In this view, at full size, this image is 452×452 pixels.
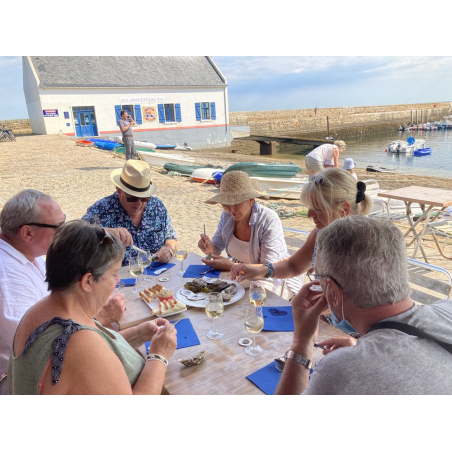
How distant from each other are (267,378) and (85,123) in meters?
27.9

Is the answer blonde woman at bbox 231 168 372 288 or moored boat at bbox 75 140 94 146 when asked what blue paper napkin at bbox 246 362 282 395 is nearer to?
blonde woman at bbox 231 168 372 288

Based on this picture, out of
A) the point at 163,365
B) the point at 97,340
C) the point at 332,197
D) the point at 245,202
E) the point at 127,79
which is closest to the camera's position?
the point at 97,340

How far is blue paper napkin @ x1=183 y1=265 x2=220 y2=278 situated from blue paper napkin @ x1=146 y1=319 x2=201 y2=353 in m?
0.73

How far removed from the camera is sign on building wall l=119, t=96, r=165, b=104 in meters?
25.8

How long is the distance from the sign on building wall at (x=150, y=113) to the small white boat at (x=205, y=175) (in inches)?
620

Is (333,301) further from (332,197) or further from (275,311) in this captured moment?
(332,197)

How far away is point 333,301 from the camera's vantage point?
52.2 inches

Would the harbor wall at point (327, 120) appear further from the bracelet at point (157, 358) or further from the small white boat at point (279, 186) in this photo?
the bracelet at point (157, 358)

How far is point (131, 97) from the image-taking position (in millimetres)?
25969

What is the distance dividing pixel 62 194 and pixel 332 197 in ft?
30.3

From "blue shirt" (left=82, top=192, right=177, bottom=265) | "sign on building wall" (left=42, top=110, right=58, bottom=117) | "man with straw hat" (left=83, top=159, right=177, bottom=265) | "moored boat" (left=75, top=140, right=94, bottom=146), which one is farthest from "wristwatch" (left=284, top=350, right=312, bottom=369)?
"sign on building wall" (left=42, top=110, right=58, bottom=117)

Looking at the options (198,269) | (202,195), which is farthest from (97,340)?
(202,195)

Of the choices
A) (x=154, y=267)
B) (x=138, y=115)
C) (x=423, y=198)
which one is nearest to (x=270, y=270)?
(x=154, y=267)

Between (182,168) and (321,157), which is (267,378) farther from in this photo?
(182,168)
